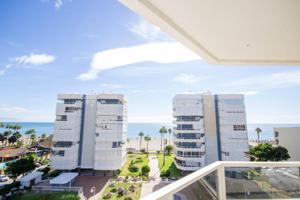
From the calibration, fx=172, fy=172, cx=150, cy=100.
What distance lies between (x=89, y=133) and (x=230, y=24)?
19.1m

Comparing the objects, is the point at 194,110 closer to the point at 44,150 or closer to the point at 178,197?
the point at 178,197

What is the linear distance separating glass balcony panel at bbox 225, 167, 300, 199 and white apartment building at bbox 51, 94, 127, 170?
56.3 ft

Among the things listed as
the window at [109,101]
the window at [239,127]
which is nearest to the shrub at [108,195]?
the window at [109,101]

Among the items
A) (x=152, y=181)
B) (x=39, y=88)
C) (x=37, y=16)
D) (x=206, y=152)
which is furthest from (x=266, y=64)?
(x=39, y=88)

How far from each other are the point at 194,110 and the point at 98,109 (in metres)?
10.3

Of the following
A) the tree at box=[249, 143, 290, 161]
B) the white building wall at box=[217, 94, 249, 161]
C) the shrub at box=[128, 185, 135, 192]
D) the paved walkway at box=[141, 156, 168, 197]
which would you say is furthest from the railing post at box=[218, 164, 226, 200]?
the white building wall at box=[217, 94, 249, 161]

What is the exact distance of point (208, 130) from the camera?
18375mm

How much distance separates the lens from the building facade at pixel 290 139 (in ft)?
64.3

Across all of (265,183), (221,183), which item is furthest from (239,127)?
(221,183)

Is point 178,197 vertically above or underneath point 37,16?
underneath

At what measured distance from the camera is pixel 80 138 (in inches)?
728

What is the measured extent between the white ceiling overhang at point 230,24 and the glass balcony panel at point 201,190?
1.30 metres

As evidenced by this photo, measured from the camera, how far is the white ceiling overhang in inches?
53.0

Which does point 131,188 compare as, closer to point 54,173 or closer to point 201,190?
point 54,173
